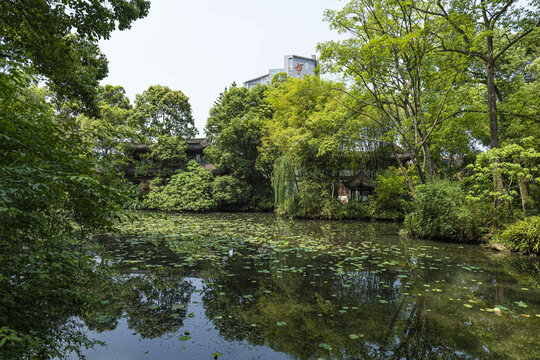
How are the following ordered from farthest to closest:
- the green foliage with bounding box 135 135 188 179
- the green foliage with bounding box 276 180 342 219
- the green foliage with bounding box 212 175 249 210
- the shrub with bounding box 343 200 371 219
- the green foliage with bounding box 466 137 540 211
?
the green foliage with bounding box 135 135 188 179, the green foliage with bounding box 212 175 249 210, the shrub with bounding box 343 200 371 219, the green foliage with bounding box 276 180 342 219, the green foliage with bounding box 466 137 540 211

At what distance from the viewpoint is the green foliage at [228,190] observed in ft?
65.3

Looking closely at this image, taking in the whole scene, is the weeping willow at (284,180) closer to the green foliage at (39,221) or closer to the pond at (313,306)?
the pond at (313,306)

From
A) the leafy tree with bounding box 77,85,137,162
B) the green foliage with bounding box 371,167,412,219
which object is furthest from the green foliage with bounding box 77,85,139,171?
the green foliage with bounding box 371,167,412,219

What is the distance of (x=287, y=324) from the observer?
9.89 feet

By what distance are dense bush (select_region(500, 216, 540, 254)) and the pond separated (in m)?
0.59

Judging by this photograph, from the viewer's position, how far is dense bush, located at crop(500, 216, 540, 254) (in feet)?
22.2

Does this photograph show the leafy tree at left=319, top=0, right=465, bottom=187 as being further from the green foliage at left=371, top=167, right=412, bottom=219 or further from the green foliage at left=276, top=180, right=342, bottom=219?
the green foliage at left=276, top=180, right=342, bottom=219

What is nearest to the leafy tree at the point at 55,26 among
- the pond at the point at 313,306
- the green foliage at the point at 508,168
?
the pond at the point at 313,306

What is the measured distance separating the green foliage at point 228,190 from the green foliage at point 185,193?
623 mm

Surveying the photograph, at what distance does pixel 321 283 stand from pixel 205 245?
157 inches

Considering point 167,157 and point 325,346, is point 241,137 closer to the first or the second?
point 167,157

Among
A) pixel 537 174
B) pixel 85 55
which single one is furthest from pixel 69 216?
pixel 537 174

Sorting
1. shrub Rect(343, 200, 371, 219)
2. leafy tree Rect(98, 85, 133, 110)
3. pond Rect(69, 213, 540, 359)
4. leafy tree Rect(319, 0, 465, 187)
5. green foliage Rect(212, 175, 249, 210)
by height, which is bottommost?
pond Rect(69, 213, 540, 359)

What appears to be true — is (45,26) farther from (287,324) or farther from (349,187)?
(349,187)
